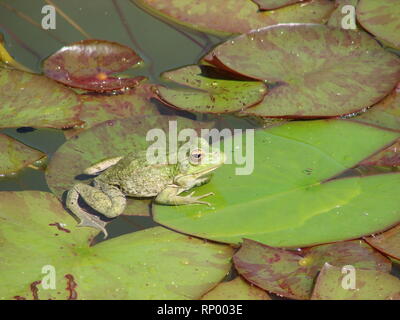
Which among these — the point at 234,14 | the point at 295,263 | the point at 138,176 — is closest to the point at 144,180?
the point at 138,176

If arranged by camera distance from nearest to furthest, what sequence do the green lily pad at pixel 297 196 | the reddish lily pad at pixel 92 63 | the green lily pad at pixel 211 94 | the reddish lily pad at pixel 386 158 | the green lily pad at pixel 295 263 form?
1. the green lily pad at pixel 295 263
2. the green lily pad at pixel 297 196
3. the reddish lily pad at pixel 386 158
4. the green lily pad at pixel 211 94
5. the reddish lily pad at pixel 92 63

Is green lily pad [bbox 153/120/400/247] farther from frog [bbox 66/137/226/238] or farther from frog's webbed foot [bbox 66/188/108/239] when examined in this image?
frog's webbed foot [bbox 66/188/108/239]

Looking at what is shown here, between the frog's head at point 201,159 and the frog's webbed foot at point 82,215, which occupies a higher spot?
the frog's head at point 201,159

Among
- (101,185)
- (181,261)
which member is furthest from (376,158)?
(101,185)

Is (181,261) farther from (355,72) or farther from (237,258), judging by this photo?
(355,72)

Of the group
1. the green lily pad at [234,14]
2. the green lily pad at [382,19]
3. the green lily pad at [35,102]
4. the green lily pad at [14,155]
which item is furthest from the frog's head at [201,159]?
the green lily pad at [382,19]

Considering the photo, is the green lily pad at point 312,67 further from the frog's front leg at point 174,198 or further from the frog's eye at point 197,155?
the frog's front leg at point 174,198
